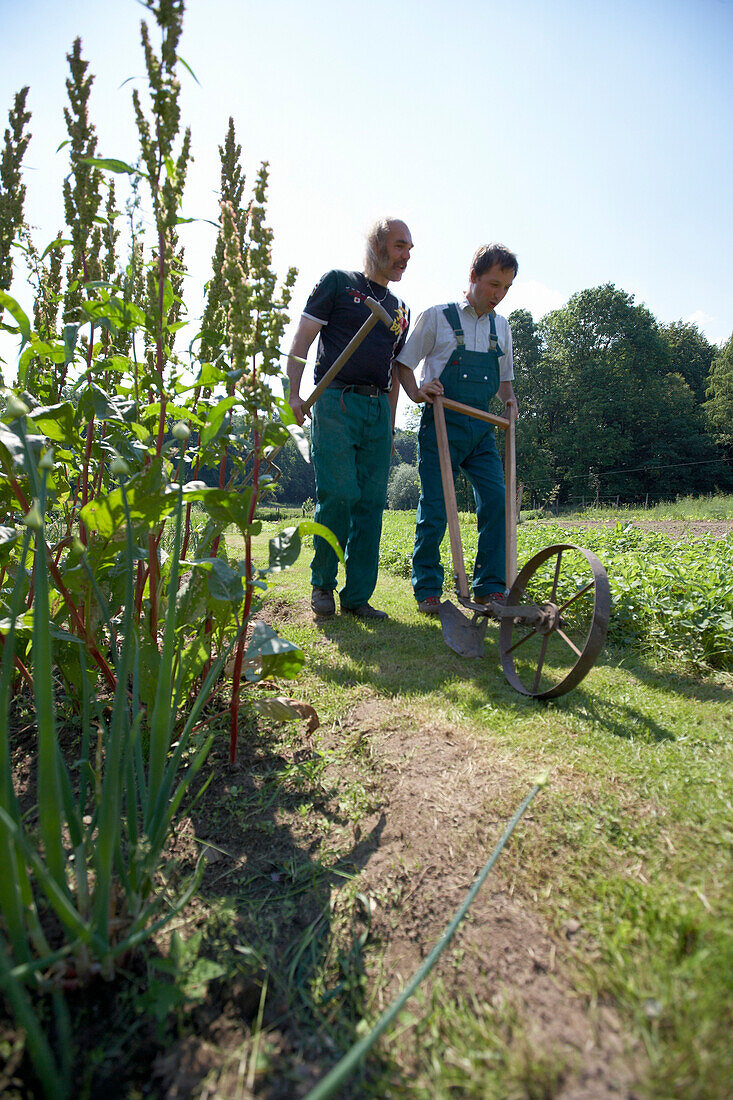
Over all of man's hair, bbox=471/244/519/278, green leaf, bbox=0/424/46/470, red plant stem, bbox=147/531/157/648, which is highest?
man's hair, bbox=471/244/519/278

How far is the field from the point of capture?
30.7 inches

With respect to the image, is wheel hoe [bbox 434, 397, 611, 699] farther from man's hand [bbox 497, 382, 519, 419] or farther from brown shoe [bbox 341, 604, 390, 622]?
brown shoe [bbox 341, 604, 390, 622]

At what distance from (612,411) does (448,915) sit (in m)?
38.4

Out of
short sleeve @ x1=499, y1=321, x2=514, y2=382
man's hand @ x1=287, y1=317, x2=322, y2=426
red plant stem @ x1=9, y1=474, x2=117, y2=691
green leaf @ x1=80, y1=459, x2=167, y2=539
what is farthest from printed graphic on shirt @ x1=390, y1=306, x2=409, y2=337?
red plant stem @ x1=9, y1=474, x2=117, y2=691

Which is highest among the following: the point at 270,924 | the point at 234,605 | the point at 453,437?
the point at 453,437

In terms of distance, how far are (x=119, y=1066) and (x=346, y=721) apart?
125 cm

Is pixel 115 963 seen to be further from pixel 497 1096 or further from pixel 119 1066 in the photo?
pixel 497 1096

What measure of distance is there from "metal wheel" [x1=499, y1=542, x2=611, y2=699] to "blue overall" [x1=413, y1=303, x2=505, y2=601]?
39cm

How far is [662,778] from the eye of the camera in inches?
58.5

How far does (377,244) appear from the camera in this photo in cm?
328

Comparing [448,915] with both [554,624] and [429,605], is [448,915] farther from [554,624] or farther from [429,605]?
[429,605]

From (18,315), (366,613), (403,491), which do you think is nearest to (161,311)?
(18,315)

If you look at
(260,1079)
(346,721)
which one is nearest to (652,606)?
(346,721)

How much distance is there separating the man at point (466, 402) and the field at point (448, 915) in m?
1.55
